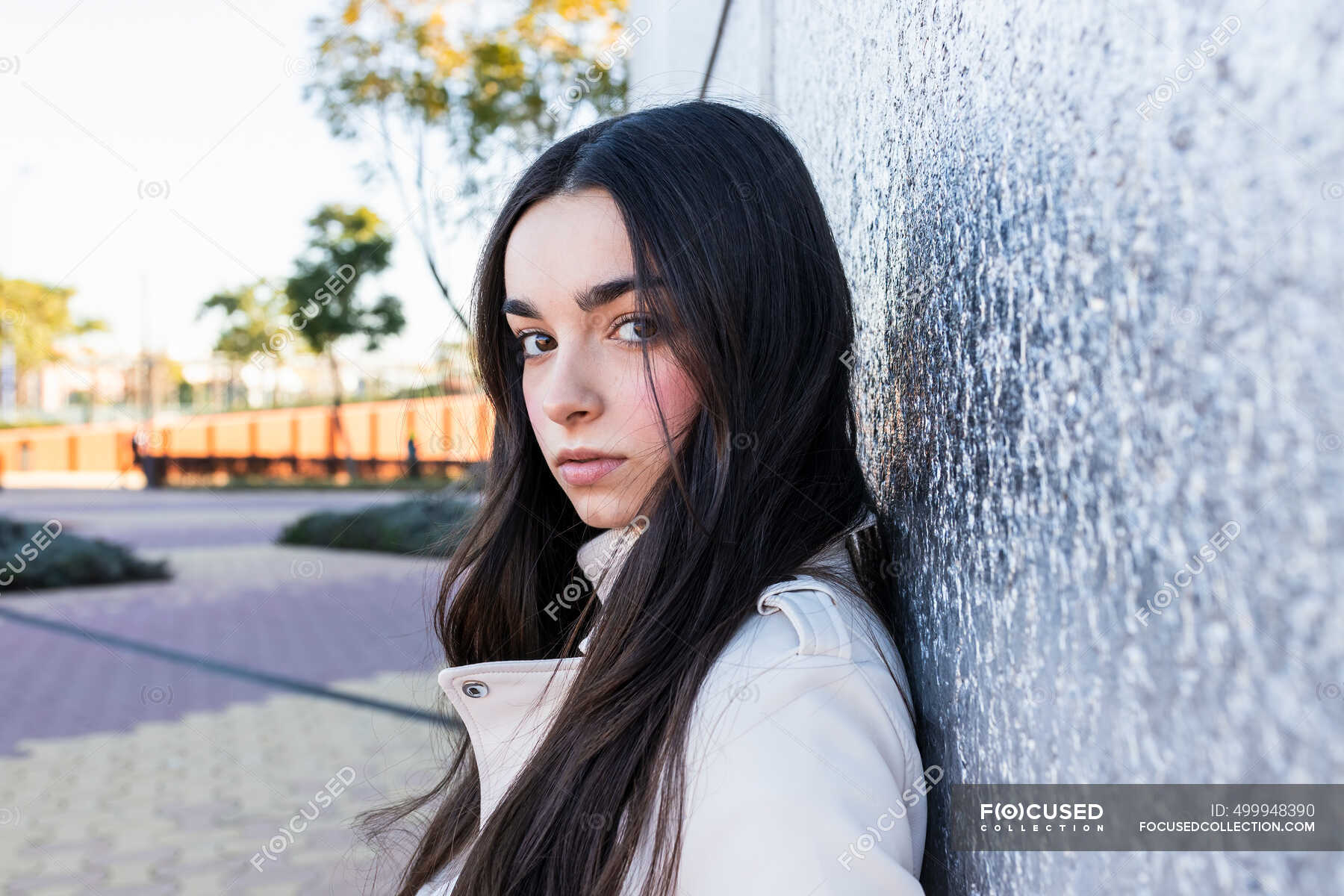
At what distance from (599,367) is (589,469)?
14 centimetres

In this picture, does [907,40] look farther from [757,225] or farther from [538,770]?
[538,770]

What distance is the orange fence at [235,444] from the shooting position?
27.2 m

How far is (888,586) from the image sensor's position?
142 cm

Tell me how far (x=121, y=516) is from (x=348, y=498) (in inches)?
214

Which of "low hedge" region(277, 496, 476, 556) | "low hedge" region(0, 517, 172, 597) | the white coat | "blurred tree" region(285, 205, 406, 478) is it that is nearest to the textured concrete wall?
the white coat

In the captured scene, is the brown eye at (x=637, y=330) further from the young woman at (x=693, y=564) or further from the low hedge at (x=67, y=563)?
the low hedge at (x=67, y=563)

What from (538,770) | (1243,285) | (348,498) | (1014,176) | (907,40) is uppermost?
(907,40)

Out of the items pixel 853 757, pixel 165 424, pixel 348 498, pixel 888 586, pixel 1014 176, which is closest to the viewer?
pixel 1014 176

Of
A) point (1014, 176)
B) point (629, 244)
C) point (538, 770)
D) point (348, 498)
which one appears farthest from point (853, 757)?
point (348, 498)

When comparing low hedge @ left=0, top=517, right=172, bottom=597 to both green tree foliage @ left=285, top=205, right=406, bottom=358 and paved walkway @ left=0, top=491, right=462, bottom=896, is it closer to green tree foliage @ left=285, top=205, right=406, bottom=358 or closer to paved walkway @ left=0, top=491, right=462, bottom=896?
paved walkway @ left=0, top=491, right=462, bottom=896

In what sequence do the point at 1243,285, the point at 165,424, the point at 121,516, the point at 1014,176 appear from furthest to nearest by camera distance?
the point at 165,424 → the point at 121,516 → the point at 1014,176 → the point at 1243,285

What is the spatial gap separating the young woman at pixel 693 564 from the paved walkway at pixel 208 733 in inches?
33.3

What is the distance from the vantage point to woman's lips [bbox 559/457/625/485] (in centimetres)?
136

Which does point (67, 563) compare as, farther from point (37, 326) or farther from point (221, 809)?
point (37, 326)
